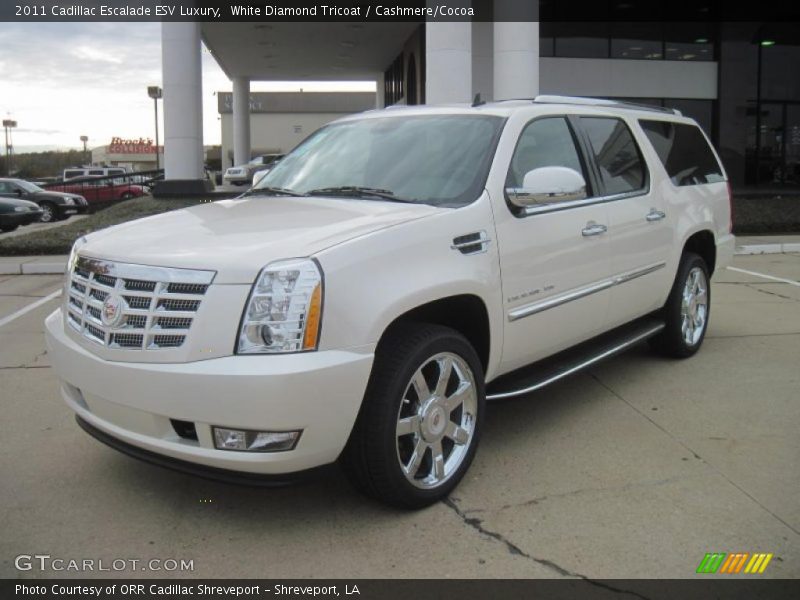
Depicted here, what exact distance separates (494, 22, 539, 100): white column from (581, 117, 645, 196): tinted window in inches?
475

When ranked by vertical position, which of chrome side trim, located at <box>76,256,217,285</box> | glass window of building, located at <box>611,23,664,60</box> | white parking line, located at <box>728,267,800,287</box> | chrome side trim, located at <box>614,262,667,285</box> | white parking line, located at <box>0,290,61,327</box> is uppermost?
glass window of building, located at <box>611,23,664,60</box>

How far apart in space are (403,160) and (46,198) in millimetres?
26000

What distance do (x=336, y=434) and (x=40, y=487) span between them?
1674 millimetres

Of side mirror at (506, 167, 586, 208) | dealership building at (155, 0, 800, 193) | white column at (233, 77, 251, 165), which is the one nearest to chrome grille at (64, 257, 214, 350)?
side mirror at (506, 167, 586, 208)

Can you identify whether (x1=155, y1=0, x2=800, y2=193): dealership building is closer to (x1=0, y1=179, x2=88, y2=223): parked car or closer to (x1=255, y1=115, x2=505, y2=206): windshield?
(x1=0, y1=179, x2=88, y2=223): parked car

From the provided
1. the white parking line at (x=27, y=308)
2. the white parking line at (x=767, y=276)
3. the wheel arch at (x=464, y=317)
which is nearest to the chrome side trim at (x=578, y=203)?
the wheel arch at (x=464, y=317)

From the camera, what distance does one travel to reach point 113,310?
3178 mm

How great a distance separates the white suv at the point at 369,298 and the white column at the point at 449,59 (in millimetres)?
11629

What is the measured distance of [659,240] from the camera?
5.29 metres

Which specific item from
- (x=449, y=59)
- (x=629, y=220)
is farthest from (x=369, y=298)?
(x=449, y=59)

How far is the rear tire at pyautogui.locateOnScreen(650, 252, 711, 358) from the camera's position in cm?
571

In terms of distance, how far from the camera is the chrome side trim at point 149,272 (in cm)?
301

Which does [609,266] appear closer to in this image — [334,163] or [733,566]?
[334,163]

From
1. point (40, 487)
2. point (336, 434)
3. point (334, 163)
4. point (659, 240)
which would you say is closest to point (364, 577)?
point (336, 434)
